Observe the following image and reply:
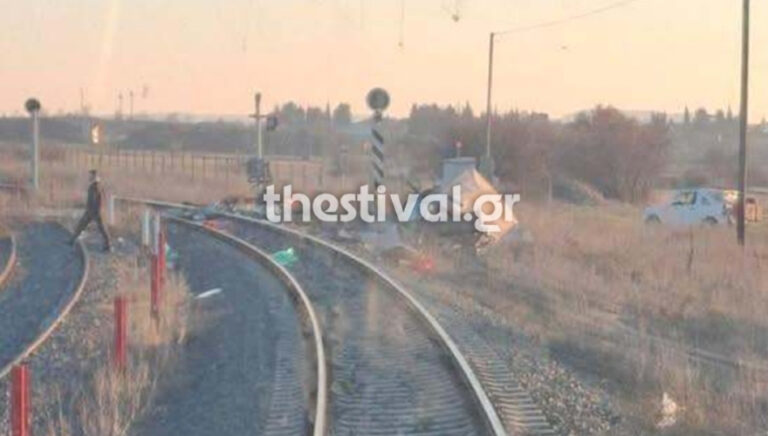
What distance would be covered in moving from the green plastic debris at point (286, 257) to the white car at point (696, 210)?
20290 mm

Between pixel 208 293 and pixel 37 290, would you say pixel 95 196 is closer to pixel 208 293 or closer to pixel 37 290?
pixel 37 290

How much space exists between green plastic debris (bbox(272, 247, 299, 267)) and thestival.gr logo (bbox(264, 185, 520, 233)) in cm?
483

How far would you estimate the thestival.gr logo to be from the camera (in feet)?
88.5

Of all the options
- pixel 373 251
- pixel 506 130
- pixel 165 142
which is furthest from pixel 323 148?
pixel 373 251

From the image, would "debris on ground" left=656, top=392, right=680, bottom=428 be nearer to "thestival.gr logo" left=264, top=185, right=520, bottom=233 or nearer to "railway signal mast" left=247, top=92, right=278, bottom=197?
"thestival.gr logo" left=264, top=185, right=520, bottom=233

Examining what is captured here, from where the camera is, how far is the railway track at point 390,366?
9.94m

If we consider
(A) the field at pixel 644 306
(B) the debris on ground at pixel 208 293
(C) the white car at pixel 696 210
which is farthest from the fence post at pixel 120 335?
(C) the white car at pixel 696 210

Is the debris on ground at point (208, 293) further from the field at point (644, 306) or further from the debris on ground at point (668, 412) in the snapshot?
the debris on ground at point (668, 412)

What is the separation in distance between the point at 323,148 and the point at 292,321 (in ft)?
346

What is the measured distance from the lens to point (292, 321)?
1535 centimetres

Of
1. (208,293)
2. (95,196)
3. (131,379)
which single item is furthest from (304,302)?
(95,196)

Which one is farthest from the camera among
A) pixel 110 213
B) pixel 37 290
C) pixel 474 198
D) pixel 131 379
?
pixel 110 213

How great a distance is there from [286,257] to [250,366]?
10348 millimetres

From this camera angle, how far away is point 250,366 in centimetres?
1271
